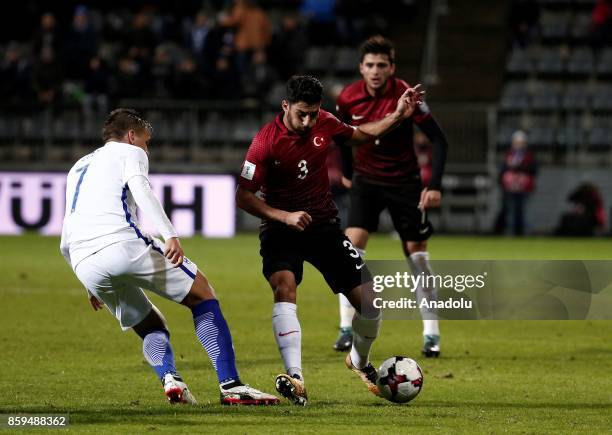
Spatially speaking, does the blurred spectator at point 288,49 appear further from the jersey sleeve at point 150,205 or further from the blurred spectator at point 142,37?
the jersey sleeve at point 150,205

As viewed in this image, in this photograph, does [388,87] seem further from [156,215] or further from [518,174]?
[518,174]

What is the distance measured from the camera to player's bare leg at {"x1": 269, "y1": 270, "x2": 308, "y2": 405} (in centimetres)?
728

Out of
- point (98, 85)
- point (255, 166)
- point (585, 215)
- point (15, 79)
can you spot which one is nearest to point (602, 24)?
point (585, 215)

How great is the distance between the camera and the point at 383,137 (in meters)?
10.4

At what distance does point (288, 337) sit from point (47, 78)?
17.3 m

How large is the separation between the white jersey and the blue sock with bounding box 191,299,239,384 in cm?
57

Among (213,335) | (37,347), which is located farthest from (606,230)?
(213,335)

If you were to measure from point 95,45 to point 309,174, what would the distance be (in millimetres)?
17326

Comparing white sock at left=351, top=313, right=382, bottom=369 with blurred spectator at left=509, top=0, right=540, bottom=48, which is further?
blurred spectator at left=509, top=0, right=540, bottom=48

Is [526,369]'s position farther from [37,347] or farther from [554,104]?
[554,104]

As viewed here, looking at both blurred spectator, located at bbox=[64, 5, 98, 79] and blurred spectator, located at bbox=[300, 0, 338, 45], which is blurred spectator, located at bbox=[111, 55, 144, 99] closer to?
blurred spectator, located at bbox=[64, 5, 98, 79]

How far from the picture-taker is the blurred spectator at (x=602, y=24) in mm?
26188

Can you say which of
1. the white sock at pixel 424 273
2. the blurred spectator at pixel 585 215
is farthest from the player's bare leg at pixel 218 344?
the blurred spectator at pixel 585 215

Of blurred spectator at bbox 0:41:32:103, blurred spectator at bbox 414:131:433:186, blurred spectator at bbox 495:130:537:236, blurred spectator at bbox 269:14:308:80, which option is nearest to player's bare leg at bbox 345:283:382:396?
blurred spectator at bbox 414:131:433:186
